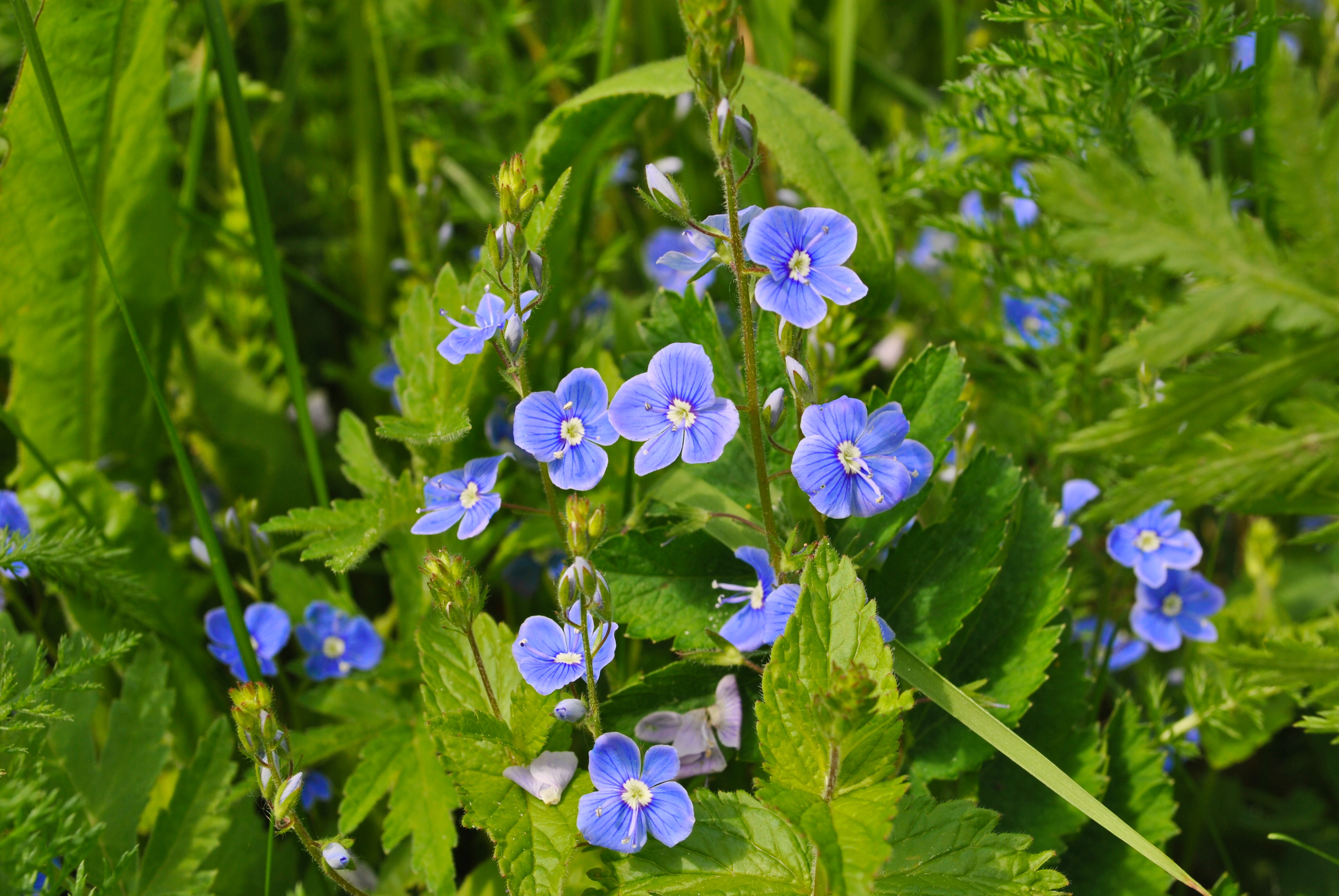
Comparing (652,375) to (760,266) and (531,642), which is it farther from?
(531,642)

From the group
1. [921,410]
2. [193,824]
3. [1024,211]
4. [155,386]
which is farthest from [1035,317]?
[193,824]

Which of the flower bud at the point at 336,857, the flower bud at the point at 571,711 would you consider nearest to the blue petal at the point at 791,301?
the flower bud at the point at 571,711

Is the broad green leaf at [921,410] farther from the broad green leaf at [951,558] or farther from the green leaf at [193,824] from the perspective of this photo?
the green leaf at [193,824]

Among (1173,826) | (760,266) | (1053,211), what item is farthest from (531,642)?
(1173,826)

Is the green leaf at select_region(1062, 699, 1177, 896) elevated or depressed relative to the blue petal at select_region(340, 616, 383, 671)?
depressed

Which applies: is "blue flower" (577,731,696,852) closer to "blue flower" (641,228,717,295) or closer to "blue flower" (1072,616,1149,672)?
"blue flower" (641,228,717,295)

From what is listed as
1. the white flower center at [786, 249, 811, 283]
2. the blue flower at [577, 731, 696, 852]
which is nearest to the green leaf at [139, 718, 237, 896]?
the blue flower at [577, 731, 696, 852]

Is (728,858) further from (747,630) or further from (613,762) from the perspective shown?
(747,630)
